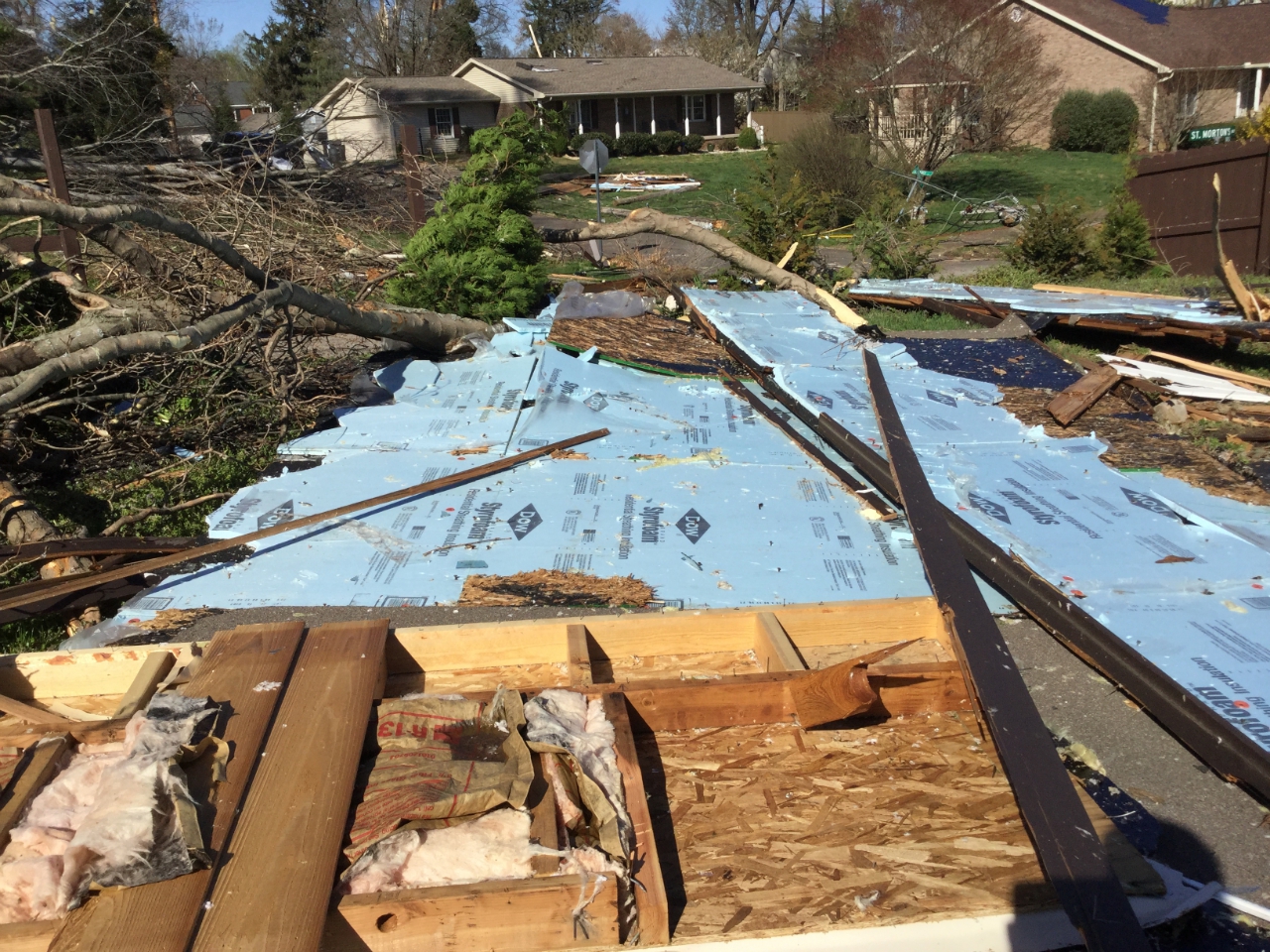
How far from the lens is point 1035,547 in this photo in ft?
16.2

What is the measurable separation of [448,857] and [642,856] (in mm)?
450

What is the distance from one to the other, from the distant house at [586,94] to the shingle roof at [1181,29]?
12.9m

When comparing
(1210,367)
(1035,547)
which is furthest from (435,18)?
(1035,547)

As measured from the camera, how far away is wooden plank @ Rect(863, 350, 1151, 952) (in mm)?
1965

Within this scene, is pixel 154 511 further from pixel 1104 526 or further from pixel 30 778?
pixel 1104 526

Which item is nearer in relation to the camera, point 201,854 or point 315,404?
A: point 201,854

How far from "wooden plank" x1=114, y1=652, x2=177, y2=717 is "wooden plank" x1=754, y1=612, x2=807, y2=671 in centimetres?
192

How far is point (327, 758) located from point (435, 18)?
4430cm

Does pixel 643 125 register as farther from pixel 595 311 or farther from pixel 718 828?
pixel 718 828

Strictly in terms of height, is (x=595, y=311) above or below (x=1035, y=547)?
above

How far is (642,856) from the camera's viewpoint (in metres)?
2.18

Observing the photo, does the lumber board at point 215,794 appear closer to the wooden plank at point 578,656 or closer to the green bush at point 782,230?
the wooden plank at point 578,656

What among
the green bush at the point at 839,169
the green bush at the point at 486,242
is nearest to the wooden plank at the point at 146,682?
the green bush at the point at 486,242

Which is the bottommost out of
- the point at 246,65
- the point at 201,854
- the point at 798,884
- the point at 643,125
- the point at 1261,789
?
the point at 1261,789
